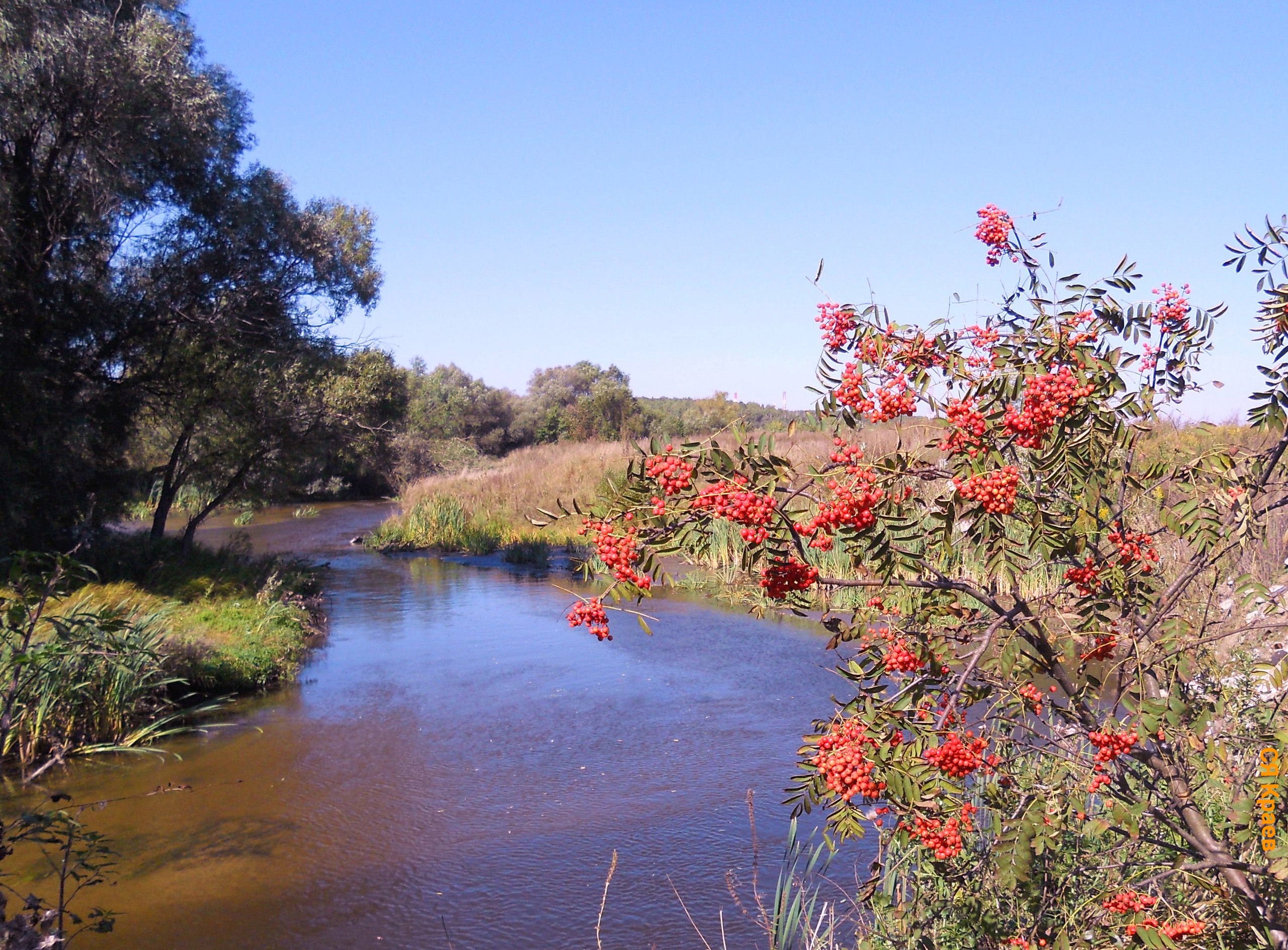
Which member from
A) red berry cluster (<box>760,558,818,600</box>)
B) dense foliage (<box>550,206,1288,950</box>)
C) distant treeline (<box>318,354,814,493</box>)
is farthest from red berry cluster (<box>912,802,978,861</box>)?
distant treeline (<box>318,354,814,493</box>)

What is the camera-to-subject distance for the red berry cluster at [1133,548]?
2404 millimetres

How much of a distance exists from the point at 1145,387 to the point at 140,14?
1040 centimetres

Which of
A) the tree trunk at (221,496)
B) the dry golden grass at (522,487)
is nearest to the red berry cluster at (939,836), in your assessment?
the tree trunk at (221,496)

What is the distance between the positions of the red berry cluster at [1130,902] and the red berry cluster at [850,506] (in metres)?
1.32

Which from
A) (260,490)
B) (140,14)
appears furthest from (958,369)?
(260,490)

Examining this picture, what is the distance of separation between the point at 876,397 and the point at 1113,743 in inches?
36.5

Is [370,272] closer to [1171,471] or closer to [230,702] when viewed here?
[230,702]

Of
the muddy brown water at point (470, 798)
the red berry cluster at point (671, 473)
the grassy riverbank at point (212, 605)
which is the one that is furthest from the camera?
the grassy riverbank at point (212, 605)

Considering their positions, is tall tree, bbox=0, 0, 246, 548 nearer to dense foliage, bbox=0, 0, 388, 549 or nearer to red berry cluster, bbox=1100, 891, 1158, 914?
dense foliage, bbox=0, 0, 388, 549

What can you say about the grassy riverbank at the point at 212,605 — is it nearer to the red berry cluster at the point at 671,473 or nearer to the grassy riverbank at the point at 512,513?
the grassy riverbank at the point at 512,513

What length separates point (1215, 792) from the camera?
137 inches

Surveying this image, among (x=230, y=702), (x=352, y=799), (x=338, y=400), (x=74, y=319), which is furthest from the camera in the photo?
(x=338, y=400)

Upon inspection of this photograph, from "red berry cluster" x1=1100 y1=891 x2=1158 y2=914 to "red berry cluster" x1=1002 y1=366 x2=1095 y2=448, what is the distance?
4.21 feet

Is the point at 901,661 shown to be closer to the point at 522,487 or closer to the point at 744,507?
the point at 744,507
